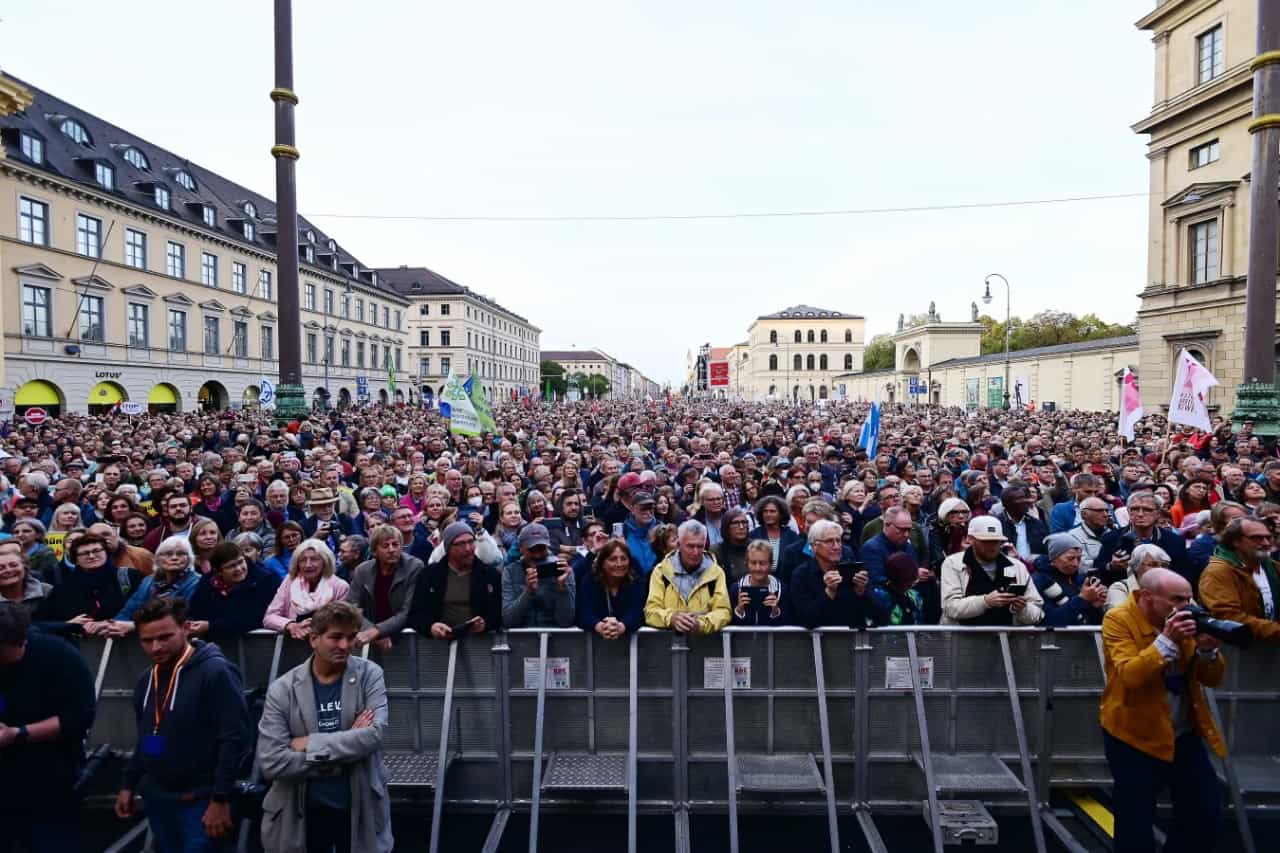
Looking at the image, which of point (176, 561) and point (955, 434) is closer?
point (176, 561)

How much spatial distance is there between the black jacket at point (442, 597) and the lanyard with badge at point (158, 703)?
1.32 meters

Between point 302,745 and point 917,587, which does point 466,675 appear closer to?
point 302,745

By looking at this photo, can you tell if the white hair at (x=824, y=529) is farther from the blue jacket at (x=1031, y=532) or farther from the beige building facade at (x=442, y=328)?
the beige building facade at (x=442, y=328)

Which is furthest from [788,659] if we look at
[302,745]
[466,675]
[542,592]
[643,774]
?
[302,745]

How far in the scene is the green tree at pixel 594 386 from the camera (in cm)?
15225

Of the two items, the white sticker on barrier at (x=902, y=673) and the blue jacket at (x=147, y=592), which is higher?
the blue jacket at (x=147, y=592)

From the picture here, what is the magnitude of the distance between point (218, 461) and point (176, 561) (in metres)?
6.92

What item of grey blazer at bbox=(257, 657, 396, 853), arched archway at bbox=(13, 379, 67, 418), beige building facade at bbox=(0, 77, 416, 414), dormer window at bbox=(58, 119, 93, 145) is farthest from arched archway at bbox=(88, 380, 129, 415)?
grey blazer at bbox=(257, 657, 396, 853)

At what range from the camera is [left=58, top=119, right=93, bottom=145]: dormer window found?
3628cm

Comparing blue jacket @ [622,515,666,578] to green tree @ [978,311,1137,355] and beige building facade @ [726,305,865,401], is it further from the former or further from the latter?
beige building facade @ [726,305,865,401]

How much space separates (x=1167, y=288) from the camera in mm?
30000

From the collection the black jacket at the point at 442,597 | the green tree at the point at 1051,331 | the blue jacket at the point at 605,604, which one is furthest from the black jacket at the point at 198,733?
the green tree at the point at 1051,331

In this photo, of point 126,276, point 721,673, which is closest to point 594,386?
point 126,276

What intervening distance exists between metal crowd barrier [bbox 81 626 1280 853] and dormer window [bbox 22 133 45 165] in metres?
38.7
